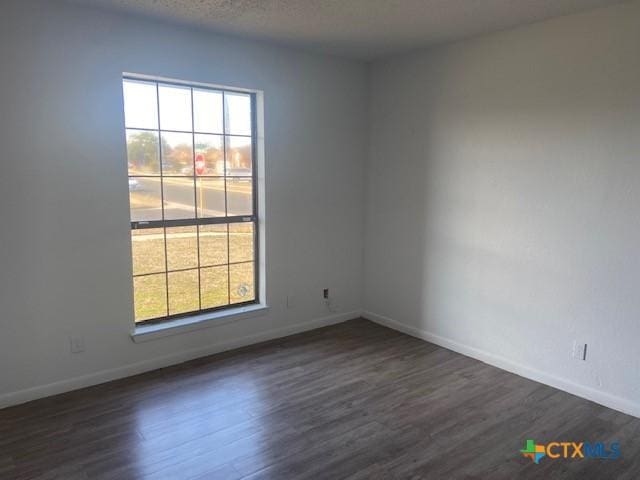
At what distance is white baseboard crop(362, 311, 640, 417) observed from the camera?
2828 millimetres

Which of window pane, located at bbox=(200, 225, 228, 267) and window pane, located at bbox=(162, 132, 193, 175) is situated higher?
window pane, located at bbox=(162, 132, 193, 175)

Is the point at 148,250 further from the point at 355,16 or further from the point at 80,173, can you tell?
the point at 355,16

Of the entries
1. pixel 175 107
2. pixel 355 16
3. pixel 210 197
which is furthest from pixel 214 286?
pixel 355 16

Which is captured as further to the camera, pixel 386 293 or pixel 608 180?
pixel 386 293

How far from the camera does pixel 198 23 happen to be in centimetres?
311

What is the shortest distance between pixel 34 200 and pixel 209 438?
178cm

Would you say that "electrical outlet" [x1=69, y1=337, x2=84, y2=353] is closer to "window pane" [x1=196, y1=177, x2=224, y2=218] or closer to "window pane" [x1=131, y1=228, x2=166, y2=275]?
"window pane" [x1=131, y1=228, x2=166, y2=275]

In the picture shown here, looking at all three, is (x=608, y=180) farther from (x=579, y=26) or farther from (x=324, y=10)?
(x=324, y=10)

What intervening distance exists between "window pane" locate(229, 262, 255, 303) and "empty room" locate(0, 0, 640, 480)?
0.9 inches

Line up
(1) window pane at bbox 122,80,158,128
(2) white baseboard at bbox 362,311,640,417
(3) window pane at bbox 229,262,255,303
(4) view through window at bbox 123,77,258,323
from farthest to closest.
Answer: (3) window pane at bbox 229,262,255,303 → (4) view through window at bbox 123,77,258,323 → (1) window pane at bbox 122,80,158,128 → (2) white baseboard at bbox 362,311,640,417

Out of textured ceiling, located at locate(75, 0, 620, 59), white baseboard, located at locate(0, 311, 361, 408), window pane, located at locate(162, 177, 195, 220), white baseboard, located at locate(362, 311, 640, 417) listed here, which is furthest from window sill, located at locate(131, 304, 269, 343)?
textured ceiling, located at locate(75, 0, 620, 59)

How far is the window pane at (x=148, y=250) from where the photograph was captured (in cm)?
327

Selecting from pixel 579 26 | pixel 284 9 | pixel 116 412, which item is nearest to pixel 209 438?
pixel 116 412

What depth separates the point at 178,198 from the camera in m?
3.41
